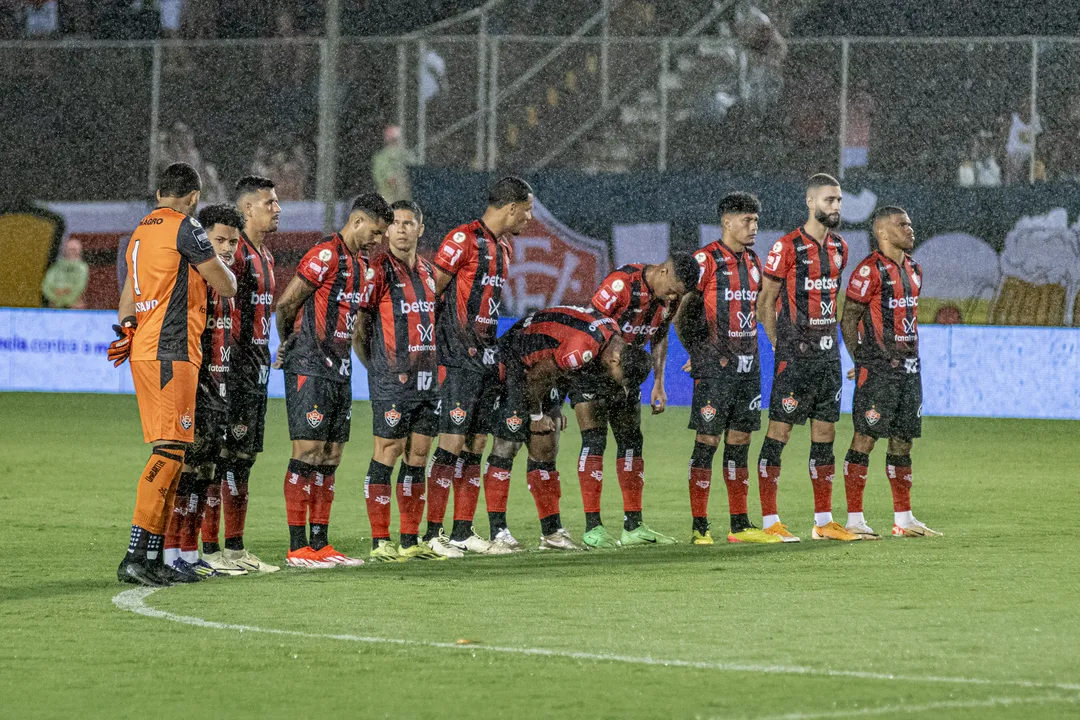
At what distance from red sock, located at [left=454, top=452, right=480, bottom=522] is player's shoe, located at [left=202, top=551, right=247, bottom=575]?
5.14ft

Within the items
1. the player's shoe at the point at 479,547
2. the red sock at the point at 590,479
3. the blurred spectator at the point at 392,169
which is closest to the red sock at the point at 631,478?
the red sock at the point at 590,479

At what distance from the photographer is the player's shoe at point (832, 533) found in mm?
10094

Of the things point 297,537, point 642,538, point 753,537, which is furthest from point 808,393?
point 297,537

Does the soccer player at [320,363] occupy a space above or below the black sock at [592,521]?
above

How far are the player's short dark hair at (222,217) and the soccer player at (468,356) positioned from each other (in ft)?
4.70

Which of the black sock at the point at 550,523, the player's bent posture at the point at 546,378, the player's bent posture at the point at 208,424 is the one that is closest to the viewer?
the player's bent posture at the point at 208,424

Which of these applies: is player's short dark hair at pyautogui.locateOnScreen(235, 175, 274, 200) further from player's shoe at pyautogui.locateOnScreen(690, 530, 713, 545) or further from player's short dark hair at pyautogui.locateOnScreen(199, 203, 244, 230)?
player's shoe at pyautogui.locateOnScreen(690, 530, 713, 545)

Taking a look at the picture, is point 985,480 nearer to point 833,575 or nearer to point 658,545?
point 658,545

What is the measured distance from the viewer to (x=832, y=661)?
20.1ft

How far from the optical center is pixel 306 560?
901cm

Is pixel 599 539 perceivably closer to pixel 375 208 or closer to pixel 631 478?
pixel 631 478

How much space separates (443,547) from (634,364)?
63.4 inches

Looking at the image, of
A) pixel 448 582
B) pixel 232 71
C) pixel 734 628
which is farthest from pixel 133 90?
pixel 734 628

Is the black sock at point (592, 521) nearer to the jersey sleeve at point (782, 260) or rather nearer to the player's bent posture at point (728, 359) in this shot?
the player's bent posture at point (728, 359)
